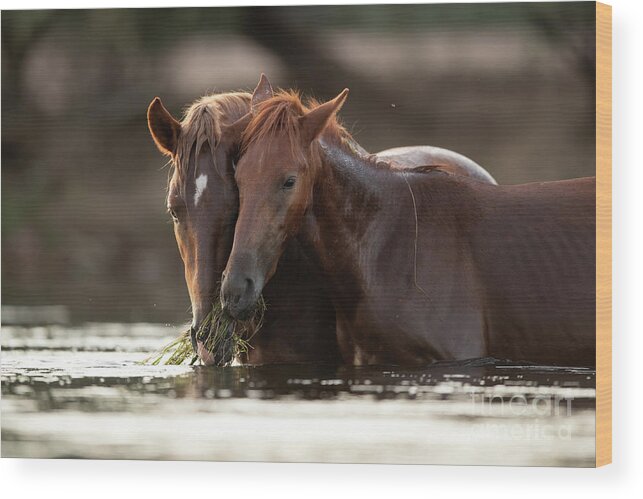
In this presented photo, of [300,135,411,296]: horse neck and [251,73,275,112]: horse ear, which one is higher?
[251,73,275,112]: horse ear

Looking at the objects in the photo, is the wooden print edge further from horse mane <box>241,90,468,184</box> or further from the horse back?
horse mane <box>241,90,468,184</box>

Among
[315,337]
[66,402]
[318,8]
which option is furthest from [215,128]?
[66,402]

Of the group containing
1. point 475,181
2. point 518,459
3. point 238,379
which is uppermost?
point 475,181

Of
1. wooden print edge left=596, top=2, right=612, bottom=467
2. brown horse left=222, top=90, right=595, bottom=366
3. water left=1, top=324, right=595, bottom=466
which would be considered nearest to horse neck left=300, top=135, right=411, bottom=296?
brown horse left=222, top=90, right=595, bottom=366

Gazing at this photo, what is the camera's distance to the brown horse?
337 cm

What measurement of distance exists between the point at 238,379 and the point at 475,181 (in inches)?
39.1

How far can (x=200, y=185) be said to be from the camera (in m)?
3.40

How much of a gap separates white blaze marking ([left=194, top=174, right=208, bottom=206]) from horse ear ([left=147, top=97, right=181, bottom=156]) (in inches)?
5.6

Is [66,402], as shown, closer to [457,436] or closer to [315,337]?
[315,337]

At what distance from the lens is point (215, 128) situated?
134 inches

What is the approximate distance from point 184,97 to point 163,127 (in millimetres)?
157

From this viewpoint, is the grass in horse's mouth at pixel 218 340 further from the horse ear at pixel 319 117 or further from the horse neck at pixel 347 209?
the horse ear at pixel 319 117

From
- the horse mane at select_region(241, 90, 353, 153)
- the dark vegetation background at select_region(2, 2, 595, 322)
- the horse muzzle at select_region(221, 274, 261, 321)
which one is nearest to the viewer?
the horse muzzle at select_region(221, 274, 261, 321)

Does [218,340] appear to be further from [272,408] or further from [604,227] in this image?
[604,227]
